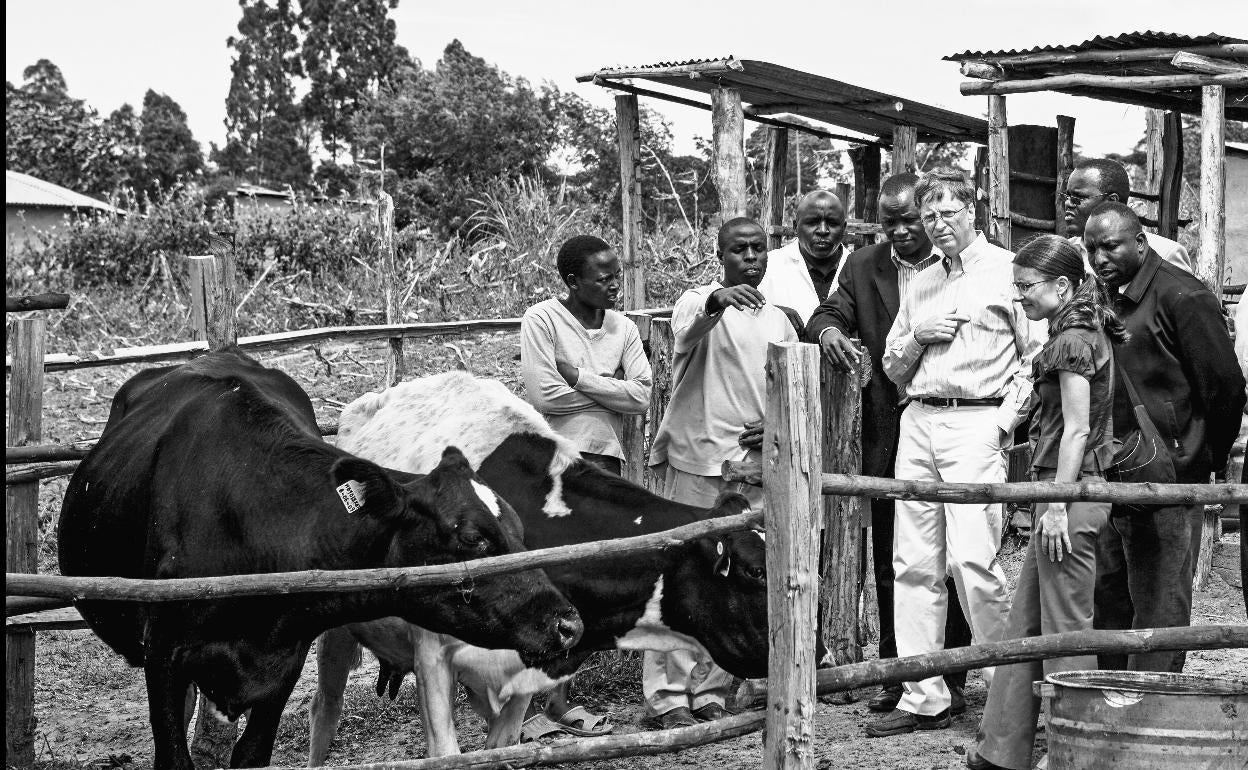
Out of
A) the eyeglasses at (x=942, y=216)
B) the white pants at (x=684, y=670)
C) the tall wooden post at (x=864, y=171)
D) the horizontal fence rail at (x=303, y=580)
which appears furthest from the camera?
the tall wooden post at (x=864, y=171)

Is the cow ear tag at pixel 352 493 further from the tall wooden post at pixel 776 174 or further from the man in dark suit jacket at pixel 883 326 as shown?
the tall wooden post at pixel 776 174

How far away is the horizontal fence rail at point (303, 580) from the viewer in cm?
338

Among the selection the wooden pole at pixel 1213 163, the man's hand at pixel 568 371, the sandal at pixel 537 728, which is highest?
the wooden pole at pixel 1213 163

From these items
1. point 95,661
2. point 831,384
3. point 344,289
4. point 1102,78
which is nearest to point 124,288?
point 344,289

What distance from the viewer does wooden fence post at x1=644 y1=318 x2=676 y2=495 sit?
599 centimetres

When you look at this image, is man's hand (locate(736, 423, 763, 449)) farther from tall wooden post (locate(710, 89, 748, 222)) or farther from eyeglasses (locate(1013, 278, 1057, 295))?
tall wooden post (locate(710, 89, 748, 222))

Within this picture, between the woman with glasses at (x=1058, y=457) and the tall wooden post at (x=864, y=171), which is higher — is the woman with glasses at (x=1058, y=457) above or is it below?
below

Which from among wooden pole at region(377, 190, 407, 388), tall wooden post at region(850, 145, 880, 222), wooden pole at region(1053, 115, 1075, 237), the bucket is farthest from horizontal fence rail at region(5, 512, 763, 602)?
wooden pole at region(377, 190, 407, 388)

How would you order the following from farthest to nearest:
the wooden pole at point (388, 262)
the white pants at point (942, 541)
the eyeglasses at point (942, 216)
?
1. the wooden pole at point (388, 262)
2. the eyeglasses at point (942, 216)
3. the white pants at point (942, 541)

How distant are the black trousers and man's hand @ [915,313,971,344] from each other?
0.93m

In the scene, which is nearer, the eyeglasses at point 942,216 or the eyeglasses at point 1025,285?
the eyeglasses at point 1025,285

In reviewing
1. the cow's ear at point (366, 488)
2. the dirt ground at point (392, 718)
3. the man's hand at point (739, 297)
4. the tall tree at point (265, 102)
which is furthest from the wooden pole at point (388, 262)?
the tall tree at point (265, 102)

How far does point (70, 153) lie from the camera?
3569 centimetres

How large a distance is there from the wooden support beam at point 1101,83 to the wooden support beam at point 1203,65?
0.07 meters
